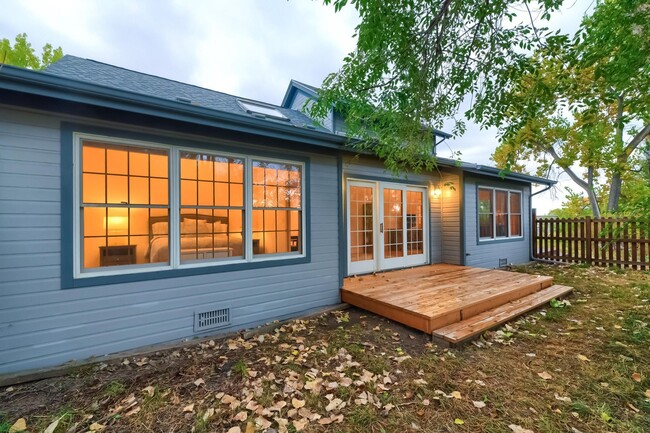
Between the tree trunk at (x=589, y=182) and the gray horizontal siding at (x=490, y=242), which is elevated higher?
the tree trunk at (x=589, y=182)

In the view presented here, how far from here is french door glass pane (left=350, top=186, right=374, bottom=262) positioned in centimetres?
554

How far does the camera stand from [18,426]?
1.87 metres

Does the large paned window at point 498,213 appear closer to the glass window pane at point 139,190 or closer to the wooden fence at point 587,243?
the wooden fence at point 587,243

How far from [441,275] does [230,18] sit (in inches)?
345

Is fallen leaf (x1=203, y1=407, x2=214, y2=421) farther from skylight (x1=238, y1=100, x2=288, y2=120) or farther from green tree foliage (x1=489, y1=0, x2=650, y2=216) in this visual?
skylight (x1=238, y1=100, x2=288, y2=120)

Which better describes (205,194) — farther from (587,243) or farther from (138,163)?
(587,243)

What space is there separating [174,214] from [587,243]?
33.8 feet

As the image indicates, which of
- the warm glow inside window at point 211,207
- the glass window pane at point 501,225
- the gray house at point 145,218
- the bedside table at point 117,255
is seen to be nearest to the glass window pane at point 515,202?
the glass window pane at point 501,225

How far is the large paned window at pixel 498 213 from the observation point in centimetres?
730

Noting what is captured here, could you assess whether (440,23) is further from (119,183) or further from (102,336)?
(102,336)

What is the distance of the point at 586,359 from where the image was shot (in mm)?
2703

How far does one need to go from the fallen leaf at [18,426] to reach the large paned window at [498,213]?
810cm

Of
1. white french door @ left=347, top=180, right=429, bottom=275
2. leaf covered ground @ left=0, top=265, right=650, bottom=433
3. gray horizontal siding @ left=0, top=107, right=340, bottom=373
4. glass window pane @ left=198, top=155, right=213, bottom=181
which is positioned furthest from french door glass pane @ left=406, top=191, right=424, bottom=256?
gray horizontal siding @ left=0, top=107, right=340, bottom=373

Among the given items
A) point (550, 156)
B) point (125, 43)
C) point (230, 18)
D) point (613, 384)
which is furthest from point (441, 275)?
point (125, 43)
